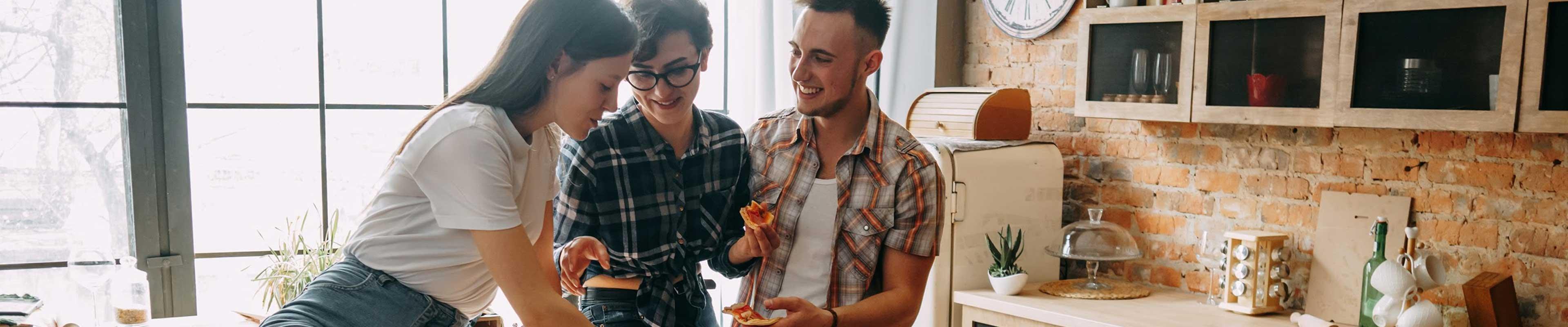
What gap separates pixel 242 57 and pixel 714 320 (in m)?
2.21

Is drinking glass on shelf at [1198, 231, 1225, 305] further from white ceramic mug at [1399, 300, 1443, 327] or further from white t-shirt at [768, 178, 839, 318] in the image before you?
white t-shirt at [768, 178, 839, 318]

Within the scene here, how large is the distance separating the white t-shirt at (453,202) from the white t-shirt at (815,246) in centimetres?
54

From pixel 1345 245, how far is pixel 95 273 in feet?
11.2

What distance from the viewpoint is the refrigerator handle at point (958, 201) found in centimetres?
316

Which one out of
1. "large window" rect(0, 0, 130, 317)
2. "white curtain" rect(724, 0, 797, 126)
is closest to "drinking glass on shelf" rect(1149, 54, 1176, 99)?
"white curtain" rect(724, 0, 797, 126)

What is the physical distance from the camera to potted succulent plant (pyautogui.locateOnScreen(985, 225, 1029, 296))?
3.18m

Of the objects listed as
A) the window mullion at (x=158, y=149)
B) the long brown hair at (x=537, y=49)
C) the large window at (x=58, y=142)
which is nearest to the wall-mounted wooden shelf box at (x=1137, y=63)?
the long brown hair at (x=537, y=49)

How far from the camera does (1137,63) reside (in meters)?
3.06

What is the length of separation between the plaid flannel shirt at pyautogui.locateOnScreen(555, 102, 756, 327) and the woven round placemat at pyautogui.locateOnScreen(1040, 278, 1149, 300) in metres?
1.59

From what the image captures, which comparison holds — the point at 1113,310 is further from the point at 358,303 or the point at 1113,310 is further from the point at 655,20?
the point at 358,303

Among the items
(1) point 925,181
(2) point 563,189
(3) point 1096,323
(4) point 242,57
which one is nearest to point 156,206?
(4) point 242,57

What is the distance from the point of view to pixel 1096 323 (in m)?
2.89

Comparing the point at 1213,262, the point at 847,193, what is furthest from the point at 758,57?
the point at 847,193

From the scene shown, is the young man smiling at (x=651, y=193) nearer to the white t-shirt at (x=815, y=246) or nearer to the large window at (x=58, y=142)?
the white t-shirt at (x=815, y=246)
